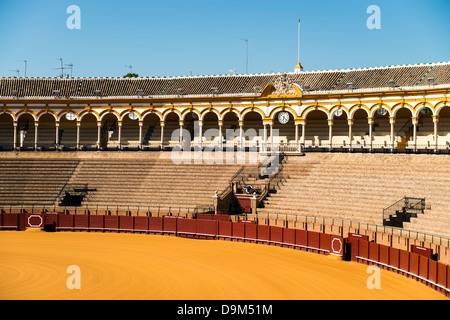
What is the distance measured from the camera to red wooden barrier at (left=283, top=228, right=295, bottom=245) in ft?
106

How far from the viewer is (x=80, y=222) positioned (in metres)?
38.4

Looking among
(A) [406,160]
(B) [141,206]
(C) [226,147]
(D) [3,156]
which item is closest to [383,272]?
(A) [406,160]

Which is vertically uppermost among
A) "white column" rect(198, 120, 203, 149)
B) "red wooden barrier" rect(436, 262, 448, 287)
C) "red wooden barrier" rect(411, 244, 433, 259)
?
"white column" rect(198, 120, 203, 149)

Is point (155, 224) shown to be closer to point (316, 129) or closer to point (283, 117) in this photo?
point (283, 117)

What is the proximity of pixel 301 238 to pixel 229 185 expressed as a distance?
12447 mm

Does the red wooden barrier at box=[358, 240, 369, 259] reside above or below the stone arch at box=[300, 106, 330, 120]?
below

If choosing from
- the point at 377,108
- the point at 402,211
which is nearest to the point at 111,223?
the point at 402,211

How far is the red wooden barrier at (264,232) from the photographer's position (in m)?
33.7

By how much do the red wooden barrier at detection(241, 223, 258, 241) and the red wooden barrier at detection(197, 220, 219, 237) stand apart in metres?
2.13

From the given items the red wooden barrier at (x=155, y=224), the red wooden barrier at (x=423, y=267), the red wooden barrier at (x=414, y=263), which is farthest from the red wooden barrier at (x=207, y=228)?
the red wooden barrier at (x=423, y=267)

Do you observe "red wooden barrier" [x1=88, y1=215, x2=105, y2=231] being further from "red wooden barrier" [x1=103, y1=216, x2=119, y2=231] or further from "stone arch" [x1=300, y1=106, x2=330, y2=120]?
"stone arch" [x1=300, y1=106, x2=330, y2=120]

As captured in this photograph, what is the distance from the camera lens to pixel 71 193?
149 feet

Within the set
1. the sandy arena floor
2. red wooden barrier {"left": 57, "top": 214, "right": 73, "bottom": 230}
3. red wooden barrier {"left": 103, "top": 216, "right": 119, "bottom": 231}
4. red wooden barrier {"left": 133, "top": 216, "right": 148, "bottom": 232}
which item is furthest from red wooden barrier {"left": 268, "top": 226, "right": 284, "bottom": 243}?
red wooden barrier {"left": 57, "top": 214, "right": 73, "bottom": 230}
